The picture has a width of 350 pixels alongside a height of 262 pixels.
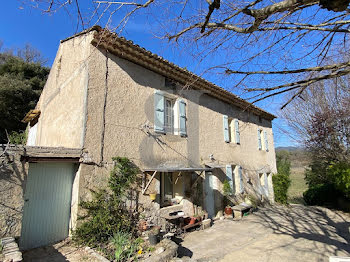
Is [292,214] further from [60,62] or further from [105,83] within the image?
[60,62]

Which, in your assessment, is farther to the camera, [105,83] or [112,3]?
[105,83]

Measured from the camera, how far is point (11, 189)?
3.90 metres

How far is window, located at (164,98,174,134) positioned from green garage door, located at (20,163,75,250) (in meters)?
3.37

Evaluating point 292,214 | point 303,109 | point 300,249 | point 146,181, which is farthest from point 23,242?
point 303,109

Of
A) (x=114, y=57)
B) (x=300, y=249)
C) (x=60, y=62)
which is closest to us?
(x=300, y=249)

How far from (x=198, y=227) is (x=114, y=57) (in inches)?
246

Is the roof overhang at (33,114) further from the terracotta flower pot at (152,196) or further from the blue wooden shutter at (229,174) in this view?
the blue wooden shutter at (229,174)

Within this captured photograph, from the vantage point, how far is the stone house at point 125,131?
4797 mm

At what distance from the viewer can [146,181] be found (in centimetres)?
599

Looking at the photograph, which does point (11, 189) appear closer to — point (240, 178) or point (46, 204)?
point (46, 204)

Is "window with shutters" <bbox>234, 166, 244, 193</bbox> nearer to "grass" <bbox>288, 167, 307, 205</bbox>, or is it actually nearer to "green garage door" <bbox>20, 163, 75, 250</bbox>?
"grass" <bbox>288, 167, 307, 205</bbox>

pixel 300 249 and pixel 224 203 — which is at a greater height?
pixel 224 203

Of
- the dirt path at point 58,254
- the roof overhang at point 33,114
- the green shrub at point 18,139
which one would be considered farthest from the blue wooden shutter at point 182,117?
the green shrub at point 18,139

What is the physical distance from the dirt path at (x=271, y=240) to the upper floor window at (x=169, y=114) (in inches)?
140
